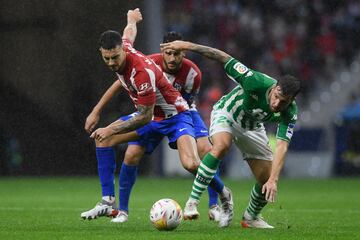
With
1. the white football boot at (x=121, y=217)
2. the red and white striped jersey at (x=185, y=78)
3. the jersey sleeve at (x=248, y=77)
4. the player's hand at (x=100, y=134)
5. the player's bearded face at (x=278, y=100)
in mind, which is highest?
the red and white striped jersey at (x=185, y=78)

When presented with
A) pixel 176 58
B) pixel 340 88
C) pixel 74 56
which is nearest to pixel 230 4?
pixel 340 88

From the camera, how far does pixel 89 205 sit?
13.4m

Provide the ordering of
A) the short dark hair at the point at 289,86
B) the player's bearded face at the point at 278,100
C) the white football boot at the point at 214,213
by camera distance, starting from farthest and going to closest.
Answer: the white football boot at the point at 214,213 < the player's bearded face at the point at 278,100 < the short dark hair at the point at 289,86

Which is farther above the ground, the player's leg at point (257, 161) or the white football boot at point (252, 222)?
the player's leg at point (257, 161)

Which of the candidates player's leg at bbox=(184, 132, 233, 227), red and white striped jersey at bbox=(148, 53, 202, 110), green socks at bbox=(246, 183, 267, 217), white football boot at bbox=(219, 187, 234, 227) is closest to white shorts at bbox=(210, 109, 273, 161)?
player's leg at bbox=(184, 132, 233, 227)

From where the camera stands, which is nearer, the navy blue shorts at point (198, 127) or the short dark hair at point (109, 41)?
the short dark hair at point (109, 41)

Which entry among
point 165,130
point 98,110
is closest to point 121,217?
point 165,130

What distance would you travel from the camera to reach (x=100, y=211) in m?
10.0

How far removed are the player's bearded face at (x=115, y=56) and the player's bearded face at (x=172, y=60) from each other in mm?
1473

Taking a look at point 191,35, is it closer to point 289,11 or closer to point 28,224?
point 289,11

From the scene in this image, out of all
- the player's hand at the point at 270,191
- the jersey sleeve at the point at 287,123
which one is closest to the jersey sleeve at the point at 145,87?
the jersey sleeve at the point at 287,123

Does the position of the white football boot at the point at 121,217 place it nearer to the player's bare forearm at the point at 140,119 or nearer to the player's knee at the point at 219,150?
the player's bare forearm at the point at 140,119

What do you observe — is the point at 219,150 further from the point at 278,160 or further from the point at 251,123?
the point at 278,160

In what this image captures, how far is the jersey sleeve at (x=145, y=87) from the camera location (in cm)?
974
